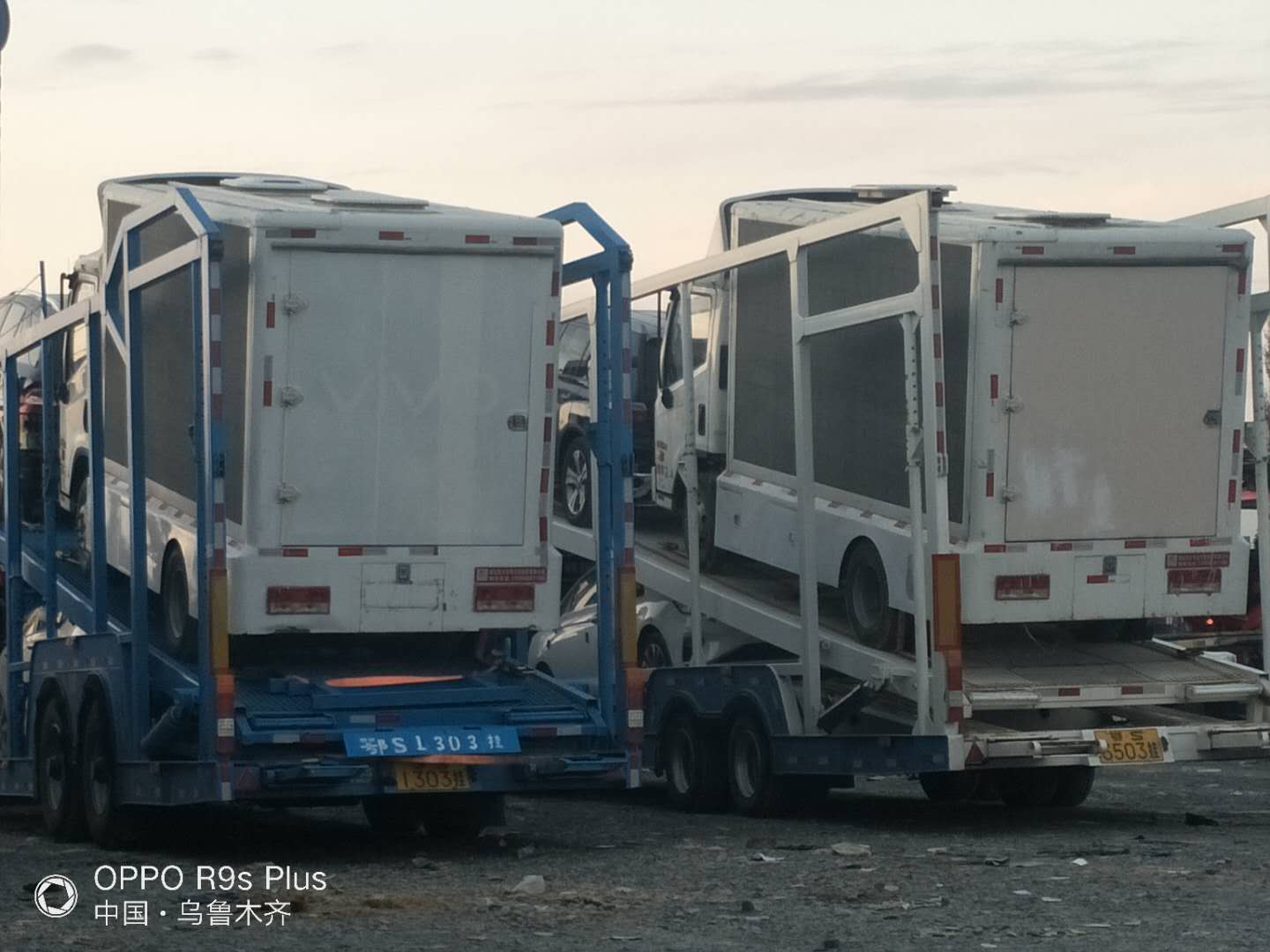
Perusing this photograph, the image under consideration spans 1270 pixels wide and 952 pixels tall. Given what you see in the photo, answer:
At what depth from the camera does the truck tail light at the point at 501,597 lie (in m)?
12.6

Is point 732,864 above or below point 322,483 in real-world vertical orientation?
below

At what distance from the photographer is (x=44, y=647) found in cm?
1392

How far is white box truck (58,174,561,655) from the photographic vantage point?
1205 cm

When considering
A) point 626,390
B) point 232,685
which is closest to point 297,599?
point 232,685

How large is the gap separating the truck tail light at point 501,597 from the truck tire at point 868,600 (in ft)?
7.51

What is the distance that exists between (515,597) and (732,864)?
1.93 meters

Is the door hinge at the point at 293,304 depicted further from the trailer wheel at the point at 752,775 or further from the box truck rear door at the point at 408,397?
the trailer wheel at the point at 752,775

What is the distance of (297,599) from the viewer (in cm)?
1216

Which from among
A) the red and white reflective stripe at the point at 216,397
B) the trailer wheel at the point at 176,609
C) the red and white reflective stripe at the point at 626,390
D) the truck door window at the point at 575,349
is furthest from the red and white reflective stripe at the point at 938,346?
the truck door window at the point at 575,349

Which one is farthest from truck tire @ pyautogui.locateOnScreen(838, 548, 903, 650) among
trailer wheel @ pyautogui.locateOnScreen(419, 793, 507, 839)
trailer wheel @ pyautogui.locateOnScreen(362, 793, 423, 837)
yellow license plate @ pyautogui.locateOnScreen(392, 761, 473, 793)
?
yellow license plate @ pyautogui.locateOnScreen(392, 761, 473, 793)

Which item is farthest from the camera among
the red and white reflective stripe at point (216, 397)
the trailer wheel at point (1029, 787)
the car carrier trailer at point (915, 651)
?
the trailer wheel at point (1029, 787)

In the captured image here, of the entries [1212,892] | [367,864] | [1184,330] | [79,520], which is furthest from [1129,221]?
[79,520]

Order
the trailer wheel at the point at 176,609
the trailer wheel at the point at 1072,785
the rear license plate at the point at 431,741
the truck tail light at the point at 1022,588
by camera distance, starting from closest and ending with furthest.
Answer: the rear license plate at the point at 431,741, the trailer wheel at the point at 176,609, the truck tail light at the point at 1022,588, the trailer wheel at the point at 1072,785

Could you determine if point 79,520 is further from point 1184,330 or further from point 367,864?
point 1184,330
